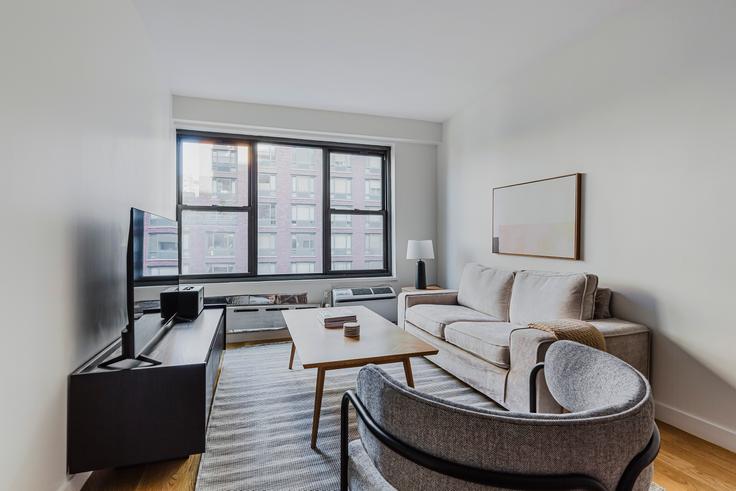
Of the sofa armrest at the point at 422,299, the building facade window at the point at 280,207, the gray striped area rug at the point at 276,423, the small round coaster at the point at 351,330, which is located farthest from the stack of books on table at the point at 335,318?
the building facade window at the point at 280,207

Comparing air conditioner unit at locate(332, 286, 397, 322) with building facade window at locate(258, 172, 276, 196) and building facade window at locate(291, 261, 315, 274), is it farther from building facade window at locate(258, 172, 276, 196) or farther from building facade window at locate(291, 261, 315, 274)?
building facade window at locate(258, 172, 276, 196)

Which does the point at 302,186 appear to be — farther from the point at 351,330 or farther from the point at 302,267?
the point at 351,330

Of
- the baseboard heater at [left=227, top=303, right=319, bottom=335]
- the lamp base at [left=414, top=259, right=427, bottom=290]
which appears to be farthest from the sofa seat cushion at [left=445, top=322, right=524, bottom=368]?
the baseboard heater at [left=227, top=303, right=319, bottom=335]

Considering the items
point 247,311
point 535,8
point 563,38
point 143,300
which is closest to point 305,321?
point 143,300

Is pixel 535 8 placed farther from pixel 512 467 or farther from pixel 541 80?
pixel 512 467

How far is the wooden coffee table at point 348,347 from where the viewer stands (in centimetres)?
200

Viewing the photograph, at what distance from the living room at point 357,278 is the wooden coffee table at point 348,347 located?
0.02m

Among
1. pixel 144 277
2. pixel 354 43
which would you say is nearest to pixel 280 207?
pixel 354 43

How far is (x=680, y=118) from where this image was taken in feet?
7.17

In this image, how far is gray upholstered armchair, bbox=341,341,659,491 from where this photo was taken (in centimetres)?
68

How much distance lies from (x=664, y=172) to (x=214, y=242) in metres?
4.05

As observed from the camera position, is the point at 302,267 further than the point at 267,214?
Yes

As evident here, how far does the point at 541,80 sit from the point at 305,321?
9.11ft

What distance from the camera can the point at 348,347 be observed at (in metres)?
2.20
